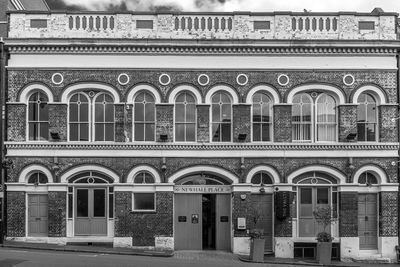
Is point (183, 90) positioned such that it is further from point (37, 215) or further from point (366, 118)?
point (37, 215)

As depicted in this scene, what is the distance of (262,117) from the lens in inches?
1028

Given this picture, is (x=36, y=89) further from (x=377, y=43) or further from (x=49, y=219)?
(x=377, y=43)

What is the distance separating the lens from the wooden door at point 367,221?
26.0 meters

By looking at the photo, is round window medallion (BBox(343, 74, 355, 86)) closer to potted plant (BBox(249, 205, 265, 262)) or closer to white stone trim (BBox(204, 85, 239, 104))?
white stone trim (BBox(204, 85, 239, 104))

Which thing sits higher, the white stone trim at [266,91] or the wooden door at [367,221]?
the white stone trim at [266,91]

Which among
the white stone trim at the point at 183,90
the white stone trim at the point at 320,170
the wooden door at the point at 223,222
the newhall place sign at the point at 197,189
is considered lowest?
the wooden door at the point at 223,222

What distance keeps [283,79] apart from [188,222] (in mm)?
7542

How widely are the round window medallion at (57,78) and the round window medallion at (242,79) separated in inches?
303

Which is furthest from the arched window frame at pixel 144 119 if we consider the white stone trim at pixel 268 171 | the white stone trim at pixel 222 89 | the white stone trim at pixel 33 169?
the white stone trim at pixel 268 171

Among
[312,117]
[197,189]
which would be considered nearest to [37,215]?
[197,189]

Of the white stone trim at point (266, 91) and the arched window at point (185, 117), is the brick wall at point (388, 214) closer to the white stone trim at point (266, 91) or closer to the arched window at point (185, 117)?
the white stone trim at point (266, 91)

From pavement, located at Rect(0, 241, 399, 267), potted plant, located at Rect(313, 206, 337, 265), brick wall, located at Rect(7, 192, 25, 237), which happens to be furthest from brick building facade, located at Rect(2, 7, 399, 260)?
potted plant, located at Rect(313, 206, 337, 265)

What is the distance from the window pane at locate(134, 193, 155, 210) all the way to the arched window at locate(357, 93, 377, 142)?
9584 mm

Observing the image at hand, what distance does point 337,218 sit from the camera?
25.8 metres
